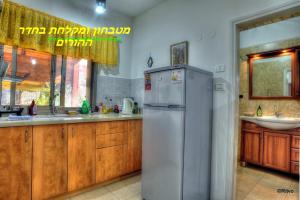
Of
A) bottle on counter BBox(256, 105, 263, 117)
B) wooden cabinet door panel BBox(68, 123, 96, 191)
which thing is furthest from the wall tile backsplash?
bottle on counter BBox(256, 105, 263, 117)

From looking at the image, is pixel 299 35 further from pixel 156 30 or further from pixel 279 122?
pixel 156 30

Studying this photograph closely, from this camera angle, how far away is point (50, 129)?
1.83 meters

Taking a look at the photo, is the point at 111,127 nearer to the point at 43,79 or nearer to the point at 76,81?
the point at 76,81

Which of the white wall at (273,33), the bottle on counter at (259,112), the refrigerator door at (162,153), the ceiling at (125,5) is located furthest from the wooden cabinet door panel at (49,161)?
the white wall at (273,33)

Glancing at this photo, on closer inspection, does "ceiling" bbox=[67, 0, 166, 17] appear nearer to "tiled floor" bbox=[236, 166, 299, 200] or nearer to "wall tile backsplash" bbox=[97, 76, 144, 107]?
"wall tile backsplash" bbox=[97, 76, 144, 107]

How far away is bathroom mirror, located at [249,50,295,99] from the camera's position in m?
2.96

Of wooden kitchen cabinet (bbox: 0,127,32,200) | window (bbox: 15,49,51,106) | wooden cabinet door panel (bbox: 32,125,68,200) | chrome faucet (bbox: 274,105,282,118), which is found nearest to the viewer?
wooden kitchen cabinet (bbox: 0,127,32,200)

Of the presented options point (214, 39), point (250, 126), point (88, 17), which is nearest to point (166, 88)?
point (214, 39)

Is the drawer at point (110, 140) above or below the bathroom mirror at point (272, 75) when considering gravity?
below

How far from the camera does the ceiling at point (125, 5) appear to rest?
2.73 metres

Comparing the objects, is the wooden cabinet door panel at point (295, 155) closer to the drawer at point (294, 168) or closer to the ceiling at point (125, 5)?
the drawer at point (294, 168)

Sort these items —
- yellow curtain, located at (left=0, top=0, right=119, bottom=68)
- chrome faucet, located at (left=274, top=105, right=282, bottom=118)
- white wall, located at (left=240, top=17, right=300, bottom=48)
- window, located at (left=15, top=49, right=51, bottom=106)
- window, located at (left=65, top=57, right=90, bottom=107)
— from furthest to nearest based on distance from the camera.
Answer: chrome faucet, located at (left=274, top=105, right=282, bottom=118) → white wall, located at (left=240, top=17, right=300, bottom=48) → window, located at (left=65, top=57, right=90, bottom=107) → window, located at (left=15, top=49, right=51, bottom=106) → yellow curtain, located at (left=0, top=0, right=119, bottom=68)

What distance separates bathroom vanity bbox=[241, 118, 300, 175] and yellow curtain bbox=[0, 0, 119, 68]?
2858 mm

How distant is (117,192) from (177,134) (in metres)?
1.19
